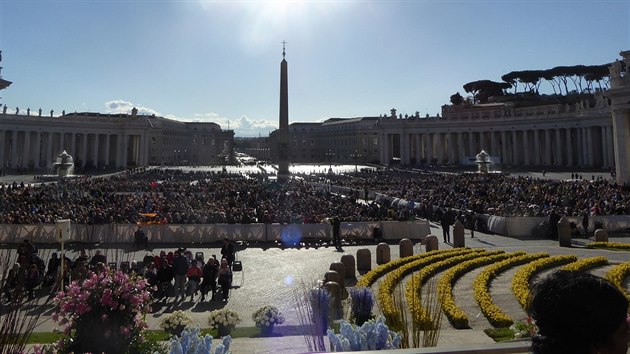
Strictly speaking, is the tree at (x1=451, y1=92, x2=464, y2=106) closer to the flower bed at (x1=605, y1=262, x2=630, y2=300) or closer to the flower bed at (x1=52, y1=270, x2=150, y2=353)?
the flower bed at (x1=605, y1=262, x2=630, y2=300)

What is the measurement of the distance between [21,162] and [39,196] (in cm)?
6197

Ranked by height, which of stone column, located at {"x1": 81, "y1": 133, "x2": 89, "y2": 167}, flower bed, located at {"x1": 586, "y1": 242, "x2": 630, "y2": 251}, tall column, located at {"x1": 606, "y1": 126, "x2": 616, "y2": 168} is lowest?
flower bed, located at {"x1": 586, "y1": 242, "x2": 630, "y2": 251}

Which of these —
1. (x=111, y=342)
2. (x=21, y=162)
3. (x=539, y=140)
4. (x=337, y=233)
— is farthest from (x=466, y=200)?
(x=21, y=162)

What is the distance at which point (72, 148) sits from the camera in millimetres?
85750

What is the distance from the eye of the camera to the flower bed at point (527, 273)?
1028 cm

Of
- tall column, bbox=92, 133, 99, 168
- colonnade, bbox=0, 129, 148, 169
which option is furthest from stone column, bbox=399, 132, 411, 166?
tall column, bbox=92, 133, 99, 168

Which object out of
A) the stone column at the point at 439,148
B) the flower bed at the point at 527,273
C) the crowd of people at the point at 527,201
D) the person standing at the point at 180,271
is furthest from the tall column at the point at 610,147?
the person standing at the point at 180,271

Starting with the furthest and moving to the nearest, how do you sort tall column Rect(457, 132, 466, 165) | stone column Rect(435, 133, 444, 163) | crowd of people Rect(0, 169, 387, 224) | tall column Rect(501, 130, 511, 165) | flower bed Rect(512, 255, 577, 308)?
stone column Rect(435, 133, 444, 163), tall column Rect(457, 132, 466, 165), tall column Rect(501, 130, 511, 165), crowd of people Rect(0, 169, 387, 224), flower bed Rect(512, 255, 577, 308)

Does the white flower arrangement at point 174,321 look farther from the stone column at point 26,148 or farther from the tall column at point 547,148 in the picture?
the stone column at point 26,148

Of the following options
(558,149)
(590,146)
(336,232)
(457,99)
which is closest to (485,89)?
(457,99)

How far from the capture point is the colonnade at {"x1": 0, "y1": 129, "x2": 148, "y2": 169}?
257ft

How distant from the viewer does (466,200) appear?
92.2 feet

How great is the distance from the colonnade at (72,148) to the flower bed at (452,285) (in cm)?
7819

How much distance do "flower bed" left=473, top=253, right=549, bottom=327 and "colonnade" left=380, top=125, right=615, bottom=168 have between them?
55.8 m
